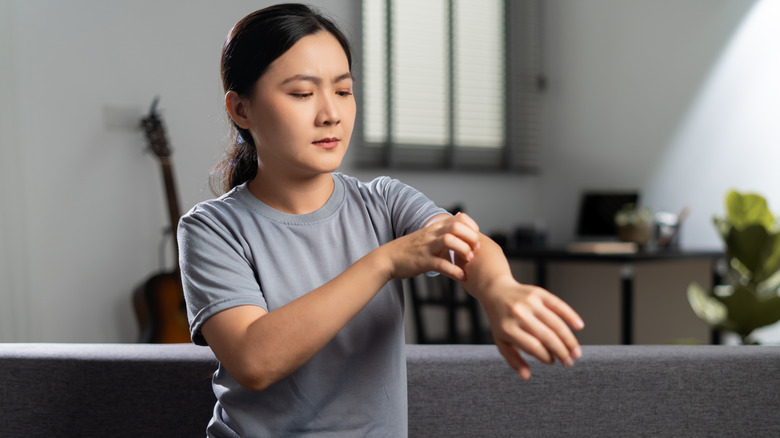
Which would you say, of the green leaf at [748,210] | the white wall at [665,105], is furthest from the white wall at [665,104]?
the green leaf at [748,210]

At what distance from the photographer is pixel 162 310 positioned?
268cm

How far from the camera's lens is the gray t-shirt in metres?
0.89

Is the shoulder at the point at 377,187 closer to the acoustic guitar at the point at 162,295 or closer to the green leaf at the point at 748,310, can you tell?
the acoustic guitar at the point at 162,295

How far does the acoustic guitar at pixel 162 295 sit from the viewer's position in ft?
8.69

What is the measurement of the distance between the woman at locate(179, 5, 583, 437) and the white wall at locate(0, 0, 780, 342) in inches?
78.6

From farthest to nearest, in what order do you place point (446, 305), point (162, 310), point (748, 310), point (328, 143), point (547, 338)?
point (446, 305)
point (162, 310)
point (748, 310)
point (328, 143)
point (547, 338)

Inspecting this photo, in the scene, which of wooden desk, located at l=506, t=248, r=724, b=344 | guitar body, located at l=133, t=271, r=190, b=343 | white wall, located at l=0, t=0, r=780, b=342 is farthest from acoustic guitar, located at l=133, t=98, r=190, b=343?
wooden desk, located at l=506, t=248, r=724, b=344

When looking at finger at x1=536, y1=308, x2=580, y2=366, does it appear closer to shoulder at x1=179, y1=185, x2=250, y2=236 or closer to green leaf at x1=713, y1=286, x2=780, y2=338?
shoulder at x1=179, y1=185, x2=250, y2=236

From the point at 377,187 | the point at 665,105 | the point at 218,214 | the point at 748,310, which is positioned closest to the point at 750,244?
the point at 748,310

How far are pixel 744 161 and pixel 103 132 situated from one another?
2717 millimetres

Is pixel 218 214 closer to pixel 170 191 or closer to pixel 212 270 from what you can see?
pixel 212 270

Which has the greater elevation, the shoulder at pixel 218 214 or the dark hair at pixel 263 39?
the dark hair at pixel 263 39

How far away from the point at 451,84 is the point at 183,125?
4.85 feet

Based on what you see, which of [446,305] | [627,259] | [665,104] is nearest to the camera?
[627,259]
